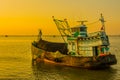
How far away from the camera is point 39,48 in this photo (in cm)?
5038

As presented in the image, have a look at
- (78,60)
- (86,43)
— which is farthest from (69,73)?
(86,43)

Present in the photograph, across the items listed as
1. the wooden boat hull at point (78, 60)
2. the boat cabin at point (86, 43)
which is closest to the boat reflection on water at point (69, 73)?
the wooden boat hull at point (78, 60)

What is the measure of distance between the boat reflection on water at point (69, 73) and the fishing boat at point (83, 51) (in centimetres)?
96

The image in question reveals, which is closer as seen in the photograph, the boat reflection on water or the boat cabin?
the boat reflection on water

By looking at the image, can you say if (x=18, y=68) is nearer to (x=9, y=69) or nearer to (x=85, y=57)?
(x=9, y=69)

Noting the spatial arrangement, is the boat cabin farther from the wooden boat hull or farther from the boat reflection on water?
the boat reflection on water

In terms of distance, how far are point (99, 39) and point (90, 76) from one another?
18.3ft

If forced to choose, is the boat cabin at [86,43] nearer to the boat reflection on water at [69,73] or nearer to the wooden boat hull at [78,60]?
the wooden boat hull at [78,60]

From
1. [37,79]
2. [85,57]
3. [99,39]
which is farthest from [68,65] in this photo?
[37,79]

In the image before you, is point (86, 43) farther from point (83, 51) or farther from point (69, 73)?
point (69, 73)

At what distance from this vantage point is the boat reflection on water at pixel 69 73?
35594 mm

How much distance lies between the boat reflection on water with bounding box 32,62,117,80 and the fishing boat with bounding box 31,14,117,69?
0.96m

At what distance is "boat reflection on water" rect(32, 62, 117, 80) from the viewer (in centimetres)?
3559

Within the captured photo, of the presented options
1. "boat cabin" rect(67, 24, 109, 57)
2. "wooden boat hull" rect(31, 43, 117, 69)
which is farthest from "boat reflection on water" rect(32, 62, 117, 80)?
"boat cabin" rect(67, 24, 109, 57)
